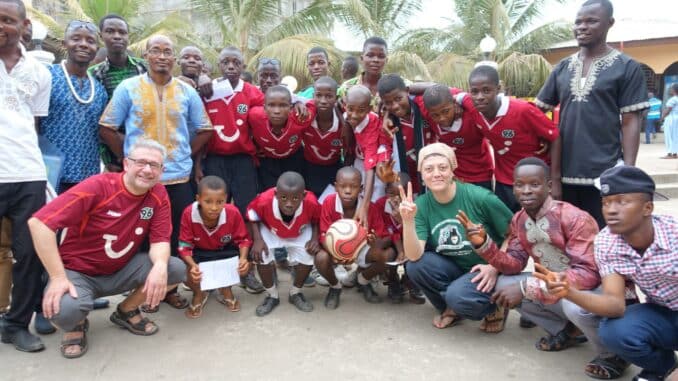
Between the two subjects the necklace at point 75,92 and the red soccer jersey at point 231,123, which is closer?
the necklace at point 75,92

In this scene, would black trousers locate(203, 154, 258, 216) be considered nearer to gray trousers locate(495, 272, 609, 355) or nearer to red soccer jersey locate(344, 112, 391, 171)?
red soccer jersey locate(344, 112, 391, 171)

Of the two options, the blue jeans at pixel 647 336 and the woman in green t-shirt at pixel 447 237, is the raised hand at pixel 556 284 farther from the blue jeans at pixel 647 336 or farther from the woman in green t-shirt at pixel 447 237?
the woman in green t-shirt at pixel 447 237

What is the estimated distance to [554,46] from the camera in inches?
683

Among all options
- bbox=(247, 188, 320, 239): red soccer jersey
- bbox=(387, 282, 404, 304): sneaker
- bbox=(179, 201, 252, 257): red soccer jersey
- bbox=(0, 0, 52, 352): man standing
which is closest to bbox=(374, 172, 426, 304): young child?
bbox=(387, 282, 404, 304): sneaker

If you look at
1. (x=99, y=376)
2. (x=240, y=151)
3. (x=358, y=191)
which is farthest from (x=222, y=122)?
(x=99, y=376)

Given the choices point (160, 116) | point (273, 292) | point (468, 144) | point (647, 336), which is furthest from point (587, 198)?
point (160, 116)

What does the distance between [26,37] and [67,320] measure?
8.43ft

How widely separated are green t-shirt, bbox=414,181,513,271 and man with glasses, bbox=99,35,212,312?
183 cm

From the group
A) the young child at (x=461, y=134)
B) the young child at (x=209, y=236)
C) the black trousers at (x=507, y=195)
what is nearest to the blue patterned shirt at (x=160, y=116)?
the young child at (x=209, y=236)

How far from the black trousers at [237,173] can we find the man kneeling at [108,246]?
36.7 inches

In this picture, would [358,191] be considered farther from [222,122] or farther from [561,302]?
[561,302]

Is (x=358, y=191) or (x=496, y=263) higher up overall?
(x=358, y=191)

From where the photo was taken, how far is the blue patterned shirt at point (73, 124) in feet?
11.5

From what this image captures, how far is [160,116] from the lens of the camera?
146 inches
